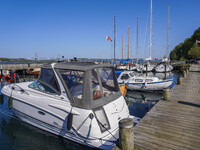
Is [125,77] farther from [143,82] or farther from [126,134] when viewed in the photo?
[126,134]

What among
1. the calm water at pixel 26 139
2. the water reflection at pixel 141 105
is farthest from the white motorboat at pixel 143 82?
the calm water at pixel 26 139

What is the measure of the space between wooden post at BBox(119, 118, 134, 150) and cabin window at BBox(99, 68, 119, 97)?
1985mm

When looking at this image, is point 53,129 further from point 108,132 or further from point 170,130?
point 170,130

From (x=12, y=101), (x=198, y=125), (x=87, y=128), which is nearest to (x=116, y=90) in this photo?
(x=87, y=128)

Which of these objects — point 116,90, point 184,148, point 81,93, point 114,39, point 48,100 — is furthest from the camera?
point 114,39

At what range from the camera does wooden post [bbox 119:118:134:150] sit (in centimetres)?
354

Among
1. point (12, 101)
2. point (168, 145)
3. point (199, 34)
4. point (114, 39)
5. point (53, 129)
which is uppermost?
point (199, 34)

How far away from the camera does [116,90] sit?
20.1ft

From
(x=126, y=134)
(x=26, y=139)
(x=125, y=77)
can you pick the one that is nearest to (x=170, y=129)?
(x=126, y=134)

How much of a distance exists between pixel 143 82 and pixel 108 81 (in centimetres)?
1209

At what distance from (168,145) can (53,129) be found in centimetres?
435

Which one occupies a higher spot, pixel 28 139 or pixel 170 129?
pixel 170 129

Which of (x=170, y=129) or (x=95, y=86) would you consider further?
(x=95, y=86)

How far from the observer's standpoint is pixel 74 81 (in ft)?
18.4
